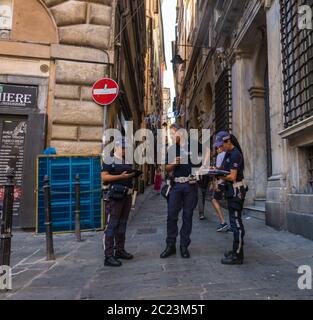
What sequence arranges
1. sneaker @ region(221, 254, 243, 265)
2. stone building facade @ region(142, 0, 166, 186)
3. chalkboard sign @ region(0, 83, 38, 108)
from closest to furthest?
sneaker @ region(221, 254, 243, 265), chalkboard sign @ region(0, 83, 38, 108), stone building facade @ region(142, 0, 166, 186)

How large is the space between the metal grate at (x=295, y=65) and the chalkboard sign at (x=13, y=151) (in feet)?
18.3

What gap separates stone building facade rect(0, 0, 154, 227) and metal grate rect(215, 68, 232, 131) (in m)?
4.52

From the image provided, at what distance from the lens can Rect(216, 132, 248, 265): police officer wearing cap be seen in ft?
14.6

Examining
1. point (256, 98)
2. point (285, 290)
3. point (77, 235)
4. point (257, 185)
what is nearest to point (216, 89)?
point (256, 98)

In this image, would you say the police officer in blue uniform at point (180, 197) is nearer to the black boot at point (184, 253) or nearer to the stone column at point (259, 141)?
the black boot at point (184, 253)

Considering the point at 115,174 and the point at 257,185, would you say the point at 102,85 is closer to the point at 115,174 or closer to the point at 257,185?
the point at 115,174

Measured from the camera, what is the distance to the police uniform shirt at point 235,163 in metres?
4.67

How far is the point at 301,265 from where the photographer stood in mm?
4328

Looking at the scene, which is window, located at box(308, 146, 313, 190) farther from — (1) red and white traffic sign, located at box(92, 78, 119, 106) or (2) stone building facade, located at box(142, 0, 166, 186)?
(2) stone building facade, located at box(142, 0, 166, 186)

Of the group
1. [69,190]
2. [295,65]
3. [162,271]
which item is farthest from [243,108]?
[162,271]

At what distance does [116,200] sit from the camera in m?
4.82

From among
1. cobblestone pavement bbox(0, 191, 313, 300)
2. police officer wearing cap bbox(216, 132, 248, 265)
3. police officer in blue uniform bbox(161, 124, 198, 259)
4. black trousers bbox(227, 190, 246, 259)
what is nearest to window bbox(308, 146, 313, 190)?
cobblestone pavement bbox(0, 191, 313, 300)

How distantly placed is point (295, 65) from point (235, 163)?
3.09 metres

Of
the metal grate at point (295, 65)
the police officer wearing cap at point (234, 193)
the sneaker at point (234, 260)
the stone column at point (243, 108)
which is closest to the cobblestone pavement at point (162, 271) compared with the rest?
the sneaker at point (234, 260)
